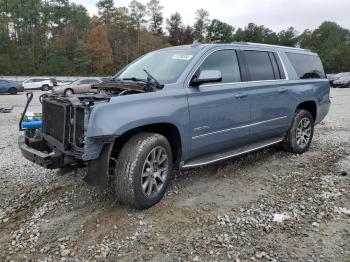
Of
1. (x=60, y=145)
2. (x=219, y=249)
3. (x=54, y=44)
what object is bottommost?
(x=219, y=249)

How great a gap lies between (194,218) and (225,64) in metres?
2.29

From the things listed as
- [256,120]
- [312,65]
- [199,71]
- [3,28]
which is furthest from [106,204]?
[3,28]

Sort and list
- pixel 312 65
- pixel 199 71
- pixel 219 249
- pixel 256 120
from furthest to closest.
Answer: pixel 312 65
pixel 256 120
pixel 199 71
pixel 219 249

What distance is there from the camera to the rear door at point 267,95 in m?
5.54

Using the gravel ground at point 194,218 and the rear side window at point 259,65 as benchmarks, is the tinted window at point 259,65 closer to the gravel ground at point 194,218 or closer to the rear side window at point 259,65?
the rear side window at point 259,65

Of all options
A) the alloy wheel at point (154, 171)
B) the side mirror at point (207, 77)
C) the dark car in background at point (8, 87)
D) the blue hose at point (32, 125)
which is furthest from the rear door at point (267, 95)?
the dark car in background at point (8, 87)

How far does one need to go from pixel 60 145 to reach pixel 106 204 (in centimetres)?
94

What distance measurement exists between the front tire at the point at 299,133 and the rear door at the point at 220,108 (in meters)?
1.48

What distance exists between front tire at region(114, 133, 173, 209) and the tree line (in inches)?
2257

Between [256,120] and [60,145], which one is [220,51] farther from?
[60,145]

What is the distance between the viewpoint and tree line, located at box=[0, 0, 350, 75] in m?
65.1

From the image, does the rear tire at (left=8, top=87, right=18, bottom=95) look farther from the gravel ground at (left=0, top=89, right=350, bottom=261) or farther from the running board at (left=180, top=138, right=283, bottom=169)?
the running board at (left=180, top=138, right=283, bottom=169)

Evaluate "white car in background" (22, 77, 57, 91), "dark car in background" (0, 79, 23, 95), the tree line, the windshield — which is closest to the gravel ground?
the windshield

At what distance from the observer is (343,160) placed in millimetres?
6379
